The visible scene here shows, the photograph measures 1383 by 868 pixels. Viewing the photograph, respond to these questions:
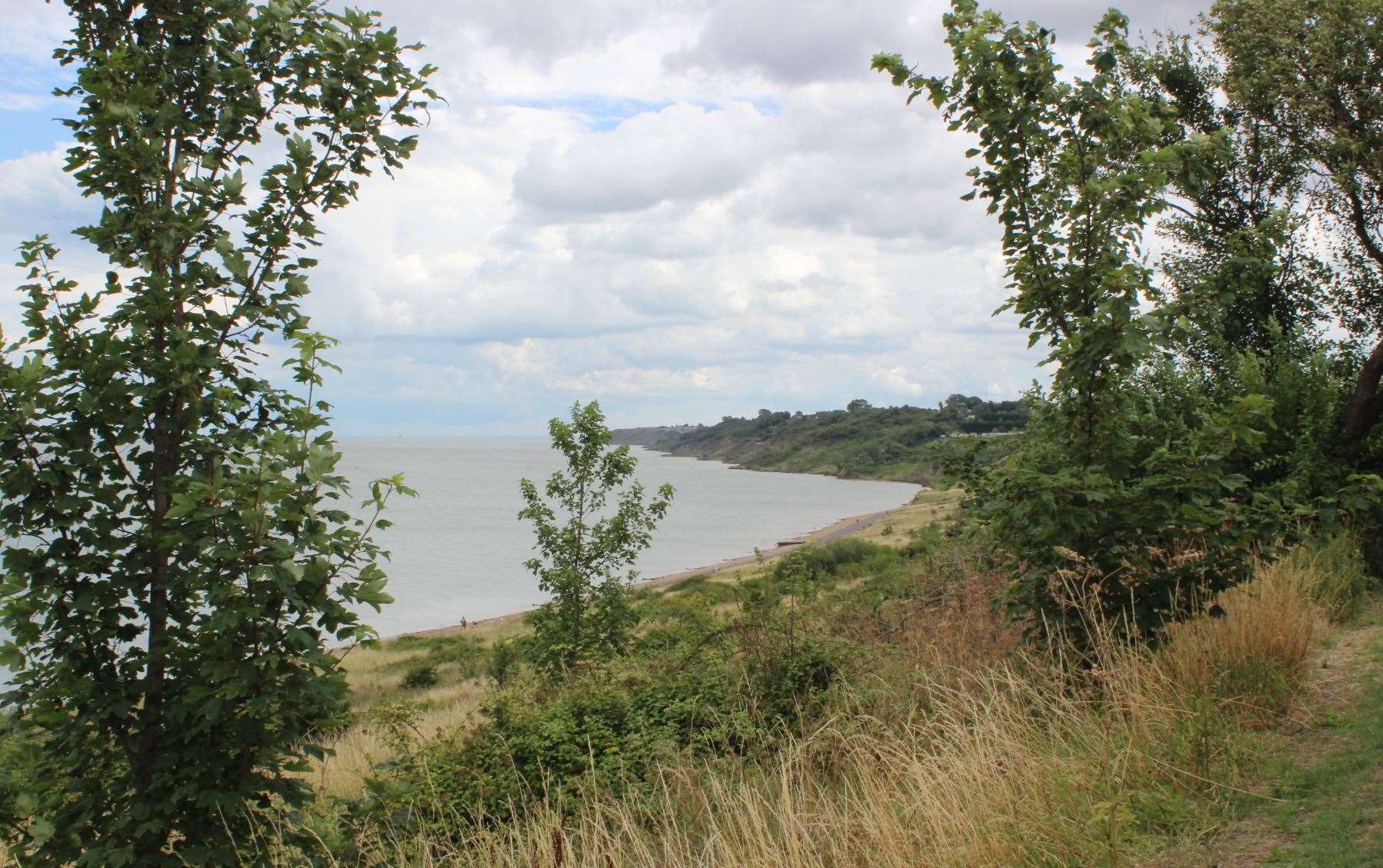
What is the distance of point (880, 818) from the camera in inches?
169

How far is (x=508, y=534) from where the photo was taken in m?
93.3

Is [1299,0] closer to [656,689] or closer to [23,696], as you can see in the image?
[656,689]

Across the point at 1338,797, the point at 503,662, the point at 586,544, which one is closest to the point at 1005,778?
the point at 1338,797

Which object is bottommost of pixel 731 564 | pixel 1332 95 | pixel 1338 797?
pixel 731 564

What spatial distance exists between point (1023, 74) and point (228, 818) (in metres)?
6.41

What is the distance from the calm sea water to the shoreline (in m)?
1.74

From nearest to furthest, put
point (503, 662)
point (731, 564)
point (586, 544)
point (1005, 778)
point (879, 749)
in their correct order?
point (1005, 778)
point (879, 749)
point (586, 544)
point (503, 662)
point (731, 564)

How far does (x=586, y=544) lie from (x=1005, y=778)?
1403 cm

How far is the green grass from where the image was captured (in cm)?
404

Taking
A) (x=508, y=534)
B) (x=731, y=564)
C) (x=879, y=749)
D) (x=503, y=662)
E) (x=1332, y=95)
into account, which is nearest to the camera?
(x=879, y=749)

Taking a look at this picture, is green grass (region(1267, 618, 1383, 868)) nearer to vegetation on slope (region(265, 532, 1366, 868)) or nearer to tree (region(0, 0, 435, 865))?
vegetation on slope (region(265, 532, 1366, 868))

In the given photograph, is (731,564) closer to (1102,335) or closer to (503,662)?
(503,662)

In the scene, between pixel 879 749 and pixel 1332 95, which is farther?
pixel 1332 95

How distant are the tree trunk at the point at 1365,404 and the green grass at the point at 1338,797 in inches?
230
